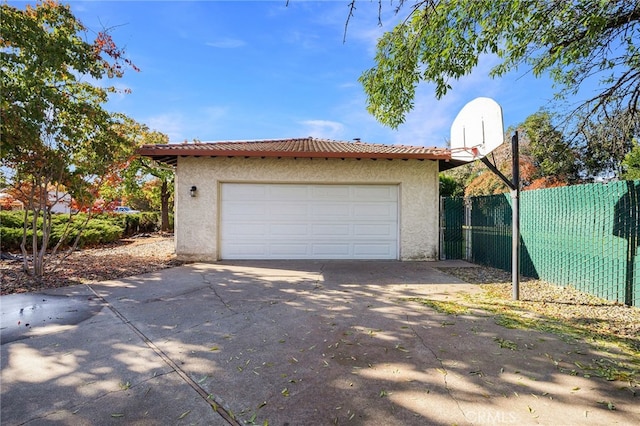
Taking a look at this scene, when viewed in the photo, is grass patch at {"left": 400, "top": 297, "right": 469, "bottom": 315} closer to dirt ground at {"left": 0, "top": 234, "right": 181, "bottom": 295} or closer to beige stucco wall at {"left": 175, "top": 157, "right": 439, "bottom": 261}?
beige stucco wall at {"left": 175, "top": 157, "right": 439, "bottom": 261}

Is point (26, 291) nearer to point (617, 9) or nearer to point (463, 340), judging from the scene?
point (463, 340)

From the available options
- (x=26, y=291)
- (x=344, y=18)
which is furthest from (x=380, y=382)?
(x=26, y=291)

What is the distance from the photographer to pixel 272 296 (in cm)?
494

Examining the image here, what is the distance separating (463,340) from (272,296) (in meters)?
2.86

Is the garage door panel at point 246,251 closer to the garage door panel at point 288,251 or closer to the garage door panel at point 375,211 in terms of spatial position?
the garage door panel at point 288,251

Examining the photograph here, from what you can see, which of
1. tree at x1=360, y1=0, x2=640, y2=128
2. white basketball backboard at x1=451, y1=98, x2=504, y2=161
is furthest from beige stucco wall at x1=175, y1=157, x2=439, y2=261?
tree at x1=360, y1=0, x2=640, y2=128

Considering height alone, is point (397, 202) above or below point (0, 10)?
below

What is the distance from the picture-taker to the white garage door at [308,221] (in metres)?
8.49

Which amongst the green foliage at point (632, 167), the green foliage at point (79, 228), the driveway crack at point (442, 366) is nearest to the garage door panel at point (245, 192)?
the green foliage at point (79, 228)

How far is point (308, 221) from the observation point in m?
8.56

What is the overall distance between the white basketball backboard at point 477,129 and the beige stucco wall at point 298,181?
256 centimetres

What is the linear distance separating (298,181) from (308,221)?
3.80 feet

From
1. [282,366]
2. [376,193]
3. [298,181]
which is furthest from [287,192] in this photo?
[282,366]

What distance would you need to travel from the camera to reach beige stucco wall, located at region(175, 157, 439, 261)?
8258mm
